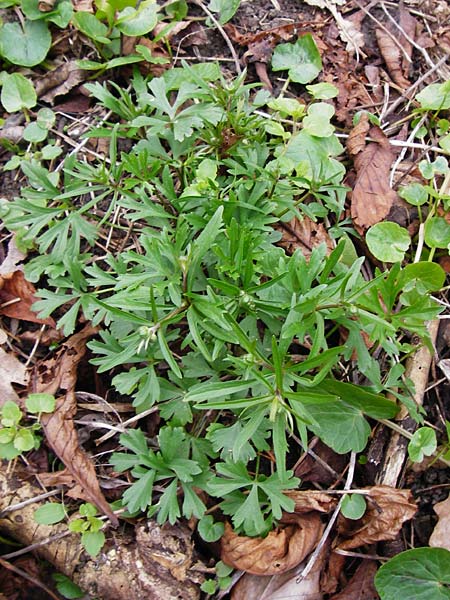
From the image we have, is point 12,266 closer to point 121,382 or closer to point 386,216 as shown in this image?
point 121,382

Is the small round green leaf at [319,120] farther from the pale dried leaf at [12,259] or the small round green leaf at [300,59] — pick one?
the pale dried leaf at [12,259]

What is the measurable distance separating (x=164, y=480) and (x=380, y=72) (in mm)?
2197

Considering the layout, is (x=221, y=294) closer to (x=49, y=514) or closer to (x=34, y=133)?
(x=49, y=514)

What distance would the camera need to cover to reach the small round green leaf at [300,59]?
2787 mm

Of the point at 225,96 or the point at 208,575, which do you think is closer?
the point at 208,575

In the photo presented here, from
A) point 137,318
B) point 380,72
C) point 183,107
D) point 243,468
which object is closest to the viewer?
point 137,318

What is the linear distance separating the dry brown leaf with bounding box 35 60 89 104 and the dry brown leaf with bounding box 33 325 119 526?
1.19 metres

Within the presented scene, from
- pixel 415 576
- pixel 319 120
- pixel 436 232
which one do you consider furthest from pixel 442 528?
pixel 319 120

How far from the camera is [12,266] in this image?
8.30 ft

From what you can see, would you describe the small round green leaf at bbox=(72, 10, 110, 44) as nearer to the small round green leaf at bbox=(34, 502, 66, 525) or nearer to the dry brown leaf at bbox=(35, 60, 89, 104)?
the dry brown leaf at bbox=(35, 60, 89, 104)

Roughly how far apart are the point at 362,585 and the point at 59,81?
8.41 feet

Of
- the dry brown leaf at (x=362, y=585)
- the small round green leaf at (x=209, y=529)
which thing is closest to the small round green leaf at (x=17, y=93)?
the small round green leaf at (x=209, y=529)

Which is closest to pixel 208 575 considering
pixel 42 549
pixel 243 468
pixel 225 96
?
pixel 243 468

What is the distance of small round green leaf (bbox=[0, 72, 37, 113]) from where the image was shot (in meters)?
2.71
